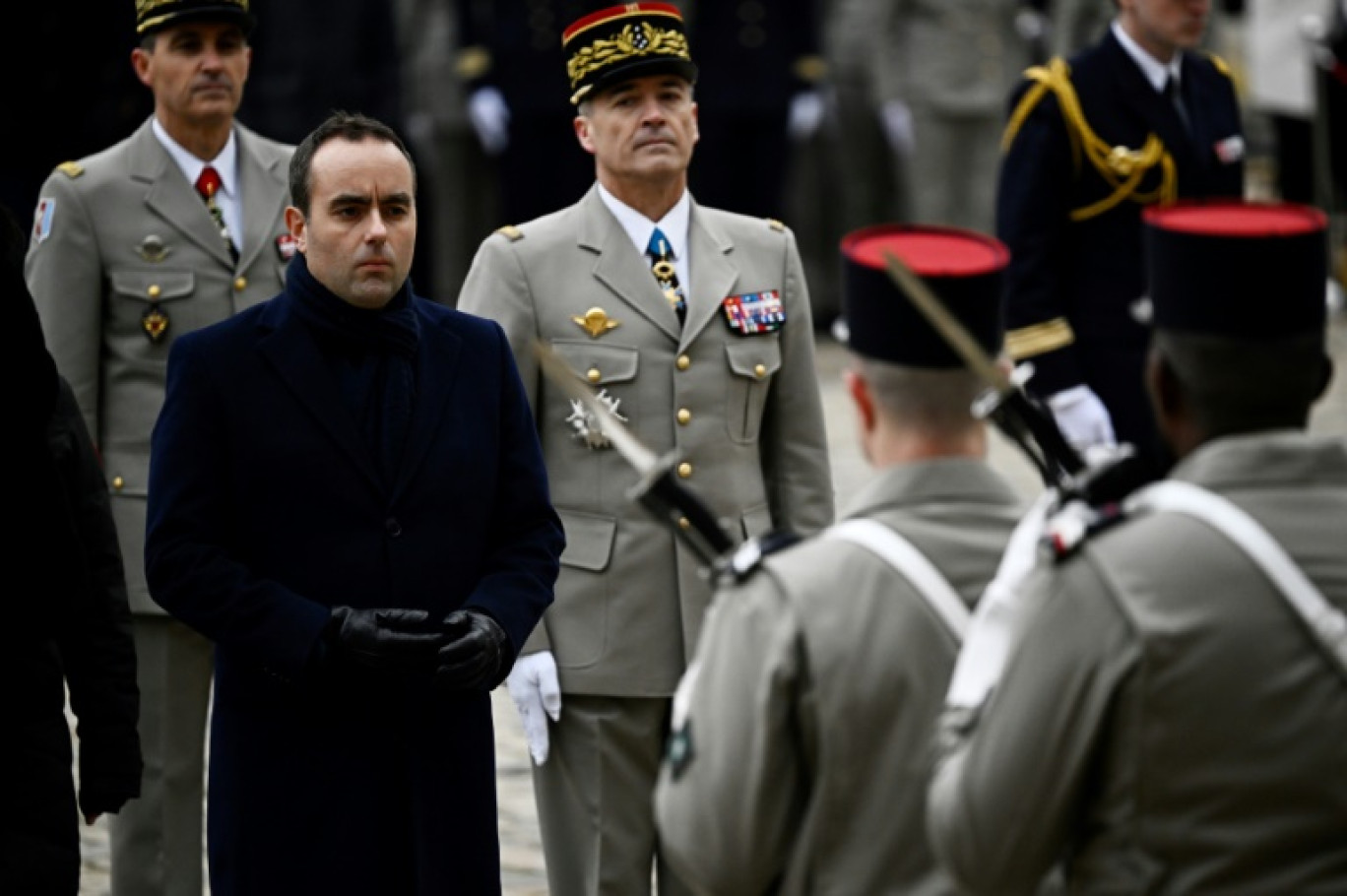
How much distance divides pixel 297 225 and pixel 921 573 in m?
1.56

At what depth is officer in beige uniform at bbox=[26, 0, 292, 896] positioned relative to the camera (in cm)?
571

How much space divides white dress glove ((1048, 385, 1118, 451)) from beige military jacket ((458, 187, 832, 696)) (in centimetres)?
91

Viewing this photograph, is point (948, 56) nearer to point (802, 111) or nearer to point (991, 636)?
point (802, 111)

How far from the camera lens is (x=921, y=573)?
326cm

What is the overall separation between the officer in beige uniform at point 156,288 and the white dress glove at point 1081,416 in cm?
160

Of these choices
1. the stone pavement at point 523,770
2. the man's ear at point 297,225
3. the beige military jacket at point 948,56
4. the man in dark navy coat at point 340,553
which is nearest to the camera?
the man in dark navy coat at point 340,553

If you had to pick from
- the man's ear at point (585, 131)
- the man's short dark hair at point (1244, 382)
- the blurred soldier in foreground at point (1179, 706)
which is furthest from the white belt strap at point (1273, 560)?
the man's ear at point (585, 131)

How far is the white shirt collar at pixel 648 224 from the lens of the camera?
5.15 meters

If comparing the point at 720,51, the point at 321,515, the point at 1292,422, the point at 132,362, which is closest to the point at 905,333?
the point at 1292,422

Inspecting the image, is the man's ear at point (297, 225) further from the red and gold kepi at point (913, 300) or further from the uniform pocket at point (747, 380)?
the red and gold kepi at point (913, 300)

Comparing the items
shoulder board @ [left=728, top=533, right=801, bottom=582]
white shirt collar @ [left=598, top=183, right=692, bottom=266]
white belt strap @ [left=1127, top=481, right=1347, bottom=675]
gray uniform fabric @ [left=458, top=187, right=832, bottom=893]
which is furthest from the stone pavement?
white belt strap @ [left=1127, top=481, right=1347, bottom=675]

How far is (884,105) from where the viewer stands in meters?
14.3

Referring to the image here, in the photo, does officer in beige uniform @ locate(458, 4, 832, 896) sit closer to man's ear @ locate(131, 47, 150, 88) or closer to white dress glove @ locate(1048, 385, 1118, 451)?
white dress glove @ locate(1048, 385, 1118, 451)

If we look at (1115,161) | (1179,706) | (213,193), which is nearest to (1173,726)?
(1179,706)
